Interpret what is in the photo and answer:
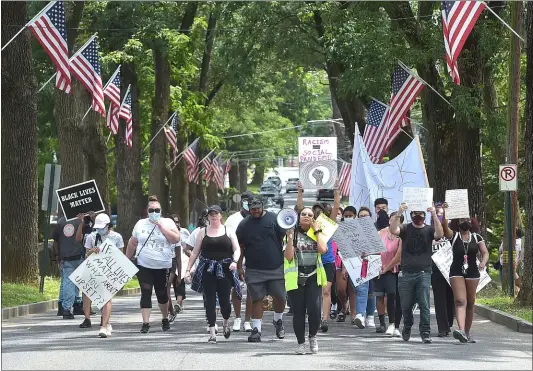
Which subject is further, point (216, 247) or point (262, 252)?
point (216, 247)

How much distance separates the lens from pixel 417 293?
1653 cm

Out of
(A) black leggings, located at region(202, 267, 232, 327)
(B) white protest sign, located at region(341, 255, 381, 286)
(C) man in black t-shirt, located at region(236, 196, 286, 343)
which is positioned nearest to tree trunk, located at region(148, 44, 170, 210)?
(B) white protest sign, located at region(341, 255, 381, 286)

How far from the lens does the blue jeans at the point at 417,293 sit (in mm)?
16438

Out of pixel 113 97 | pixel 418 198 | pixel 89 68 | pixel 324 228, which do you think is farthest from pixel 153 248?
pixel 113 97

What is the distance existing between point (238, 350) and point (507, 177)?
38.7 feet

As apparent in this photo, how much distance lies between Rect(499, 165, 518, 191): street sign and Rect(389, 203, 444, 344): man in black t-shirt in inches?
369

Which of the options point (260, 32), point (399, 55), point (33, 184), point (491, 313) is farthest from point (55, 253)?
point (260, 32)

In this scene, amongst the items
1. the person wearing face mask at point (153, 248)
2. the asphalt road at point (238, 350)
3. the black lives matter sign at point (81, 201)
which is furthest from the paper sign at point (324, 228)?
the black lives matter sign at point (81, 201)

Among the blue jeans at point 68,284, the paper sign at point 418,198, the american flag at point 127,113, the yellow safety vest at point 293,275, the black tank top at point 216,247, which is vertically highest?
the american flag at point 127,113

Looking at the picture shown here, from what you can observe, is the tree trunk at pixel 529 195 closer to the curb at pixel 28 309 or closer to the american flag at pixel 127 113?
the curb at pixel 28 309

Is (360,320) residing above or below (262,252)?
below

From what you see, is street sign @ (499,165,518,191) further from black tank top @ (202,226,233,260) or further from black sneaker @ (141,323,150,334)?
black tank top @ (202,226,233,260)

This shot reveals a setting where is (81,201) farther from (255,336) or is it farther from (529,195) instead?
(529,195)

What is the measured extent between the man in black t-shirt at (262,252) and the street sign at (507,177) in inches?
414
